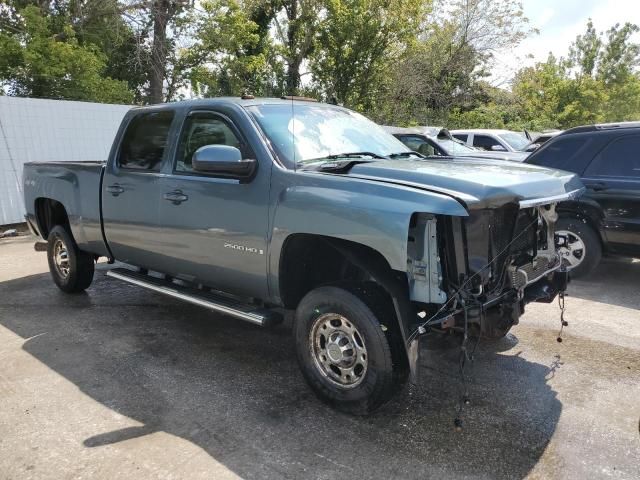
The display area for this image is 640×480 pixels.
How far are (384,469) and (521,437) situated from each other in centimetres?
90

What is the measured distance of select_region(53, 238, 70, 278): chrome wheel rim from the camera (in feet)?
20.2

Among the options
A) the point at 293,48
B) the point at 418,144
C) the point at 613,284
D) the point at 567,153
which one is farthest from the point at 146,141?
the point at 293,48

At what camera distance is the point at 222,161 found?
12.2 feet

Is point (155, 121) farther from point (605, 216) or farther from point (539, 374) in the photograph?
point (605, 216)

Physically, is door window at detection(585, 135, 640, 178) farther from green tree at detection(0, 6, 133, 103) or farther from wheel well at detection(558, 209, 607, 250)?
green tree at detection(0, 6, 133, 103)

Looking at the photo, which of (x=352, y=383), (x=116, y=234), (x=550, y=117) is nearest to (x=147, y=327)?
(x=116, y=234)

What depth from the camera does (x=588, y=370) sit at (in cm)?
412

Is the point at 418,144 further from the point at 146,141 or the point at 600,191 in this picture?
the point at 146,141

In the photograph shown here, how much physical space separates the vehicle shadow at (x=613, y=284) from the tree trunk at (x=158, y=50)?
55.7ft

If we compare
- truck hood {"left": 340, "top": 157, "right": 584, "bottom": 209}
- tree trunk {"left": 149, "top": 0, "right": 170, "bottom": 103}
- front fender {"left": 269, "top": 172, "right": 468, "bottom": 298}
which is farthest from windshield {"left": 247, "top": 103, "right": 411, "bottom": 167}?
tree trunk {"left": 149, "top": 0, "right": 170, "bottom": 103}

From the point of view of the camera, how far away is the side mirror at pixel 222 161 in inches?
146

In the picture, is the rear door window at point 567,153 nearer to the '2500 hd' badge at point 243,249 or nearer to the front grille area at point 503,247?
the front grille area at point 503,247

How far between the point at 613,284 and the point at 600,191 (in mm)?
1166

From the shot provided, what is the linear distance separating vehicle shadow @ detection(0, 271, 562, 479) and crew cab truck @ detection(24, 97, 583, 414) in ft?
1.10
